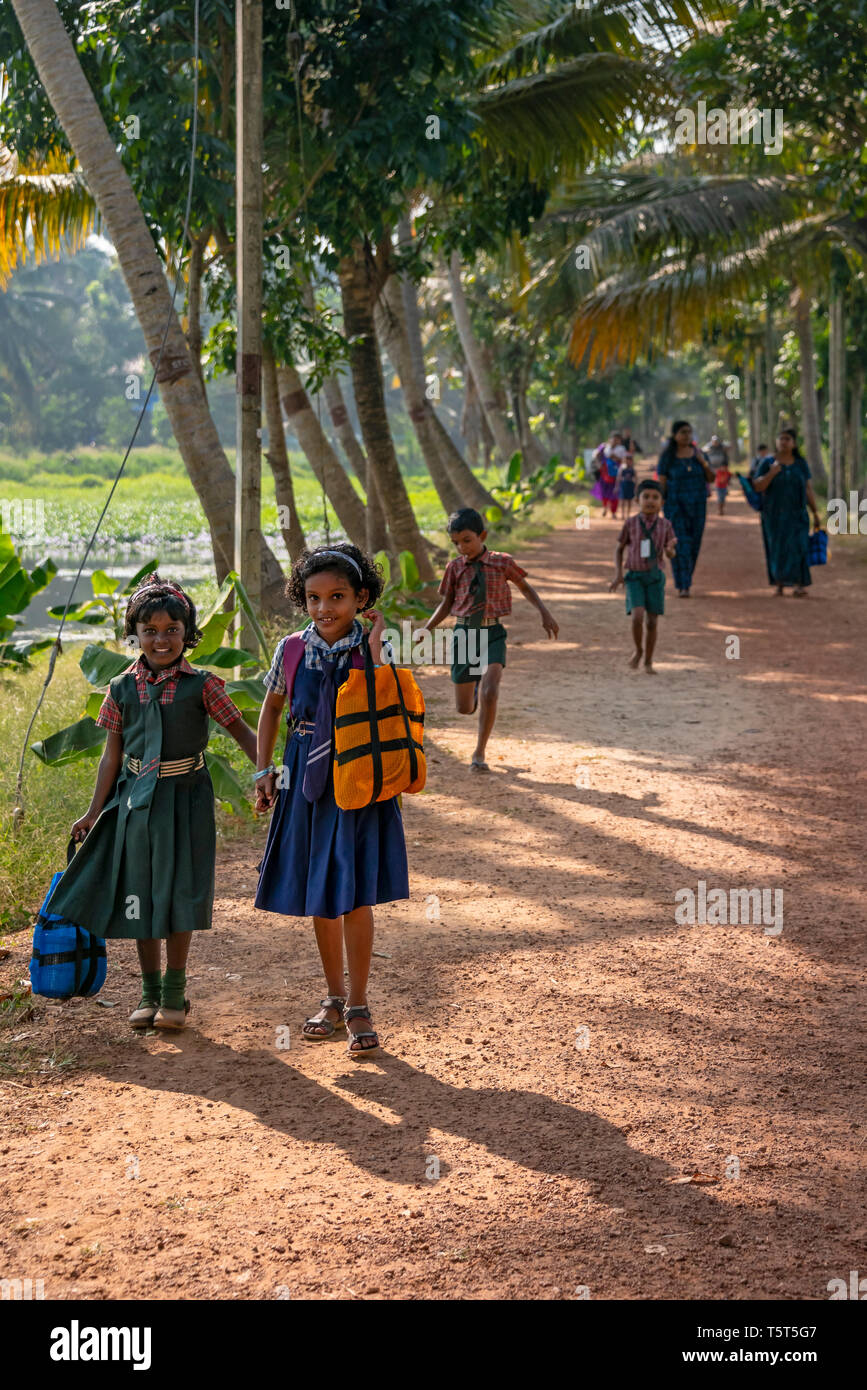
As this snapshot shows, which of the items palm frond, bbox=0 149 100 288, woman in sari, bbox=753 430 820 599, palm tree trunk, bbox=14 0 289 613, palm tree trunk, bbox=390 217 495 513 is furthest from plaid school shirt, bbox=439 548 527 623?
palm tree trunk, bbox=390 217 495 513

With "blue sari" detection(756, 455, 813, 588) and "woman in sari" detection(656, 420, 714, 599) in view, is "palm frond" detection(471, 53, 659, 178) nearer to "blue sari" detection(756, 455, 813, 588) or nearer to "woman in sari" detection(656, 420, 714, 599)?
"woman in sari" detection(656, 420, 714, 599)

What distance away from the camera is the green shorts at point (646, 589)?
10.3m

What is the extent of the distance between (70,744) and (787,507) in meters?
9.82

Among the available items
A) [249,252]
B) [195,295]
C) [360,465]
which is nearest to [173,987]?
[249,252]

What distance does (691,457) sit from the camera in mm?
14266

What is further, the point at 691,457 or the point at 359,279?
the point at 691,457

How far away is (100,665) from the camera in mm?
6434

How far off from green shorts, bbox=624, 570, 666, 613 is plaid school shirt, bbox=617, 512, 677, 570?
2.3 inches

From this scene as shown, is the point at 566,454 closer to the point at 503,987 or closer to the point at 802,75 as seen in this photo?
the point at 802,75

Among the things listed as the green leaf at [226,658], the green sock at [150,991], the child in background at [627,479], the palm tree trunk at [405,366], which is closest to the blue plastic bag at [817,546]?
the palm tree trunk at [405,366]

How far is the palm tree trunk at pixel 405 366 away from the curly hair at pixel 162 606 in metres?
11.4
